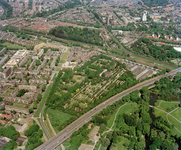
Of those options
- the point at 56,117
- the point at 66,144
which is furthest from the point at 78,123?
the point at 66,144

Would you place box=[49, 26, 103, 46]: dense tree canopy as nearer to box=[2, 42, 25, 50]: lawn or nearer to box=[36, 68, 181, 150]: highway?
box=[2, 42, 25, 50]: lawn

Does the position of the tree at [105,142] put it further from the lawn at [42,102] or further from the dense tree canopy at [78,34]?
the dense tree canopy at [78,34]

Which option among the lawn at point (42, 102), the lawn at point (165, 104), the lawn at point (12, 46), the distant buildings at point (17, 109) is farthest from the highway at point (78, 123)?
the lawn at point (12, 46)

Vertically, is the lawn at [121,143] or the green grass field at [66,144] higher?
the green grass field at [66,144]

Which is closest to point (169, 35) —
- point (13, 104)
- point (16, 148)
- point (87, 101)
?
point (87, 101)

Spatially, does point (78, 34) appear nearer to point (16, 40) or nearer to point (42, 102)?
point (16, 40)

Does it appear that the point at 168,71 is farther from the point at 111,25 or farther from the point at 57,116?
the point at 111,25
